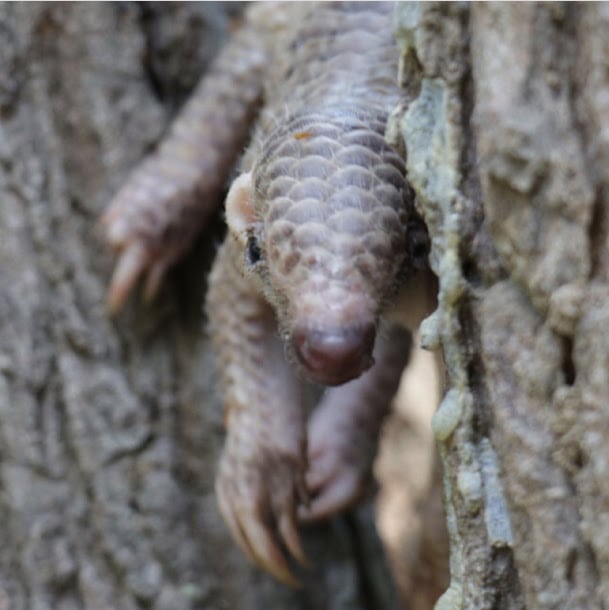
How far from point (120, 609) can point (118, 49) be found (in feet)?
4.35

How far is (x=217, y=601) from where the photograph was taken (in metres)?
2.73

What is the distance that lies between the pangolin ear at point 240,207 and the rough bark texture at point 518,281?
1.05 ft

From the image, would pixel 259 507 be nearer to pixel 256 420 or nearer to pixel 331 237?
pixel 256 420

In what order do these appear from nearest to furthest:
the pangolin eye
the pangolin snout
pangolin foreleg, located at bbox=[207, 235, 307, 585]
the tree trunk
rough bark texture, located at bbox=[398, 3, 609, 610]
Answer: rough bark texture, located at bbox=[398, 3, 609, 610]
the pangolin snout
the pangolin eye
pangolin foreleg, located at bbox=[207, 235, 307, 585]
the tree trunk

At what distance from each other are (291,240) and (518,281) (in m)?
0.33

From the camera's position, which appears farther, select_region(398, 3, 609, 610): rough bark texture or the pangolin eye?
the pangolin eye

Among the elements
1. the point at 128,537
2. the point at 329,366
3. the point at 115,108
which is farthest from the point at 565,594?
the point at 115,108

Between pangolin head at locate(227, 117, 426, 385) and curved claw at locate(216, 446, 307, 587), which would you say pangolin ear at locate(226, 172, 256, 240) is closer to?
pangolin head at locate(227, 117, 426, 385)

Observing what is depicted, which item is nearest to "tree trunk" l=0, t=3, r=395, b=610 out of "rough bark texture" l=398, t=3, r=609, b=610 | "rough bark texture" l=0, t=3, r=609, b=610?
"rough bark texture" l=0, t=3, r=609, b=610

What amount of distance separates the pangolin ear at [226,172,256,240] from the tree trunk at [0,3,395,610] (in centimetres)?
91

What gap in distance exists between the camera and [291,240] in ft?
5.19

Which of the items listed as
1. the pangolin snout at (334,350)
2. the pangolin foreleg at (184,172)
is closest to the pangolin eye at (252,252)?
the pangolin snout at (334,350)

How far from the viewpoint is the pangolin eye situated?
1749 millimetres

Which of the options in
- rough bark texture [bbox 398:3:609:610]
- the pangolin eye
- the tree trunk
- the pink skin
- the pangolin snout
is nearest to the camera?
rough bark texture [bbox 398:3:609:610]
